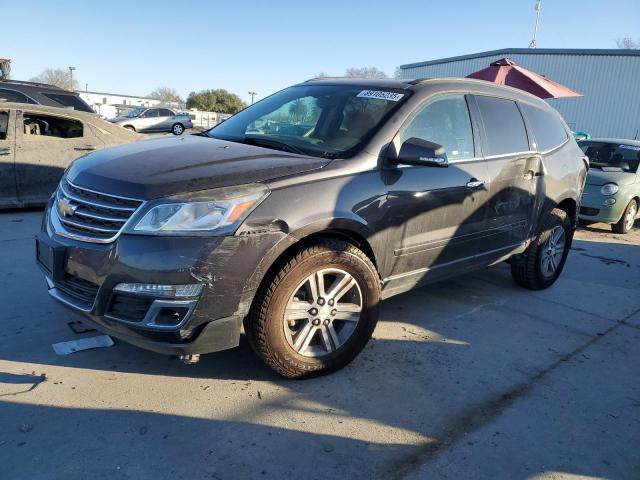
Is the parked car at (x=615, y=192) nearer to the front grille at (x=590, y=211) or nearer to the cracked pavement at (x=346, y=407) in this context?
the front grille at (x=590, y=211)

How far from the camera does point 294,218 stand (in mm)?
2781

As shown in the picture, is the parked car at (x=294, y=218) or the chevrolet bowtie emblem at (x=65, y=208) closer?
the parked car at (x=294, y=218)

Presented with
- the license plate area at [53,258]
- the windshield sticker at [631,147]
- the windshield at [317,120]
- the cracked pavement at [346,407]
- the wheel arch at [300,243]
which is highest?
the windshield sticker at [631,147]

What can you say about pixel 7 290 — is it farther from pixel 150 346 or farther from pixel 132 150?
pixel 150 346

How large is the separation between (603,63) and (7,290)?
25.9m

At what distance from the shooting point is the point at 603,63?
23312 mm

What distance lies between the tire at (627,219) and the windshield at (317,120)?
6.84 metres

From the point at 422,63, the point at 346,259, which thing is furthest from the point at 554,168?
the point at 422,63

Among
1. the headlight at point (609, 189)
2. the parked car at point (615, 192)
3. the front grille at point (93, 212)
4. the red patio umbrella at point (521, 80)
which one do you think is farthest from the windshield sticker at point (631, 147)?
the front grille at point (93, 212)

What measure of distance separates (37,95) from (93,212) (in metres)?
8.58

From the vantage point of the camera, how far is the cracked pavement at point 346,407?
2402 mm

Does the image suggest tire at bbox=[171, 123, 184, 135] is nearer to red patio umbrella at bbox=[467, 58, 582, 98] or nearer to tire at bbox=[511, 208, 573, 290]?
red patio umbrella at bbox=[467, 58, 582, 98]

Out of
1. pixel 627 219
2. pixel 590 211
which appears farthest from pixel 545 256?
pixel 627 219

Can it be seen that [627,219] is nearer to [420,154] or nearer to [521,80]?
[521,80]
